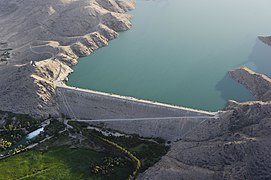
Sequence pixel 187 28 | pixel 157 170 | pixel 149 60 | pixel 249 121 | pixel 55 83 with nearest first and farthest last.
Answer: pixel 157 170, pixel 249 121, pixel 55 83, pixel 149 60, pixel 187 28

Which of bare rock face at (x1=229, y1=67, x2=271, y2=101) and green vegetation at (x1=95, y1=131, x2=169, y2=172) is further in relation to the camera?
bare rock face at (x1=229, y1=67, x2=271, y2=101)

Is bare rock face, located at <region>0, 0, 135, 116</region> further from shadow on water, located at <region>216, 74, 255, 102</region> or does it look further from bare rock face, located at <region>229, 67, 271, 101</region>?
bare rock face, located at <region>229, 67, 271, 101</region>

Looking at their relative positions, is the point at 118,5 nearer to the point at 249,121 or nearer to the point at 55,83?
the point at 55,83

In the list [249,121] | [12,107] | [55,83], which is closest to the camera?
[249,121]

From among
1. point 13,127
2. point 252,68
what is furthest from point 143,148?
point 252,68

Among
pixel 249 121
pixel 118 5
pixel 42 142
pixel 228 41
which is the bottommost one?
pixel 42 142

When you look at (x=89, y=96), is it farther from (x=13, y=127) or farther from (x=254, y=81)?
(x=254, y=81)

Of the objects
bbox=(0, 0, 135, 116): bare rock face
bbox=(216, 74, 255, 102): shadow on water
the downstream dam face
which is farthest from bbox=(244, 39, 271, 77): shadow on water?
bbox=(0, 0, 135, 116): bare rock face

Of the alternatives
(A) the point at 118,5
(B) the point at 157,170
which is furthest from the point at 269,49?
(B) the point at 157,170
